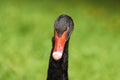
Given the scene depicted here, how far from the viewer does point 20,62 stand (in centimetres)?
807

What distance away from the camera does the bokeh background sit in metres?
8.00

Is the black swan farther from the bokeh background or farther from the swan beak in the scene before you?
the bokeh background

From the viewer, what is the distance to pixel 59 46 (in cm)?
527

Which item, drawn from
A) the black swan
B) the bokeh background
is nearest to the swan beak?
the black swan

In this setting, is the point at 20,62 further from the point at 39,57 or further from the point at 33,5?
the point at 33,5

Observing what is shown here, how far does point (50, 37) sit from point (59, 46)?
151 inches

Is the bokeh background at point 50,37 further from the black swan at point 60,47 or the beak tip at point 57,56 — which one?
the beak tip at point 57,56

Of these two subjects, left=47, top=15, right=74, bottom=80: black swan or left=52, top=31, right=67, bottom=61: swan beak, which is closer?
left=52, top=31, right=67, bottom=61: swan beak

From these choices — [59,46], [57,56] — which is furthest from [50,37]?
[57,56]

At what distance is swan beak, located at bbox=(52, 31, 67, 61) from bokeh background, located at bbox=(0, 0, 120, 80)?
2191 mm

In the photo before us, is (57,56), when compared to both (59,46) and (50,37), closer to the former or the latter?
(59,46)

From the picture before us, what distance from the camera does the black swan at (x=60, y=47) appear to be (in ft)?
17.2

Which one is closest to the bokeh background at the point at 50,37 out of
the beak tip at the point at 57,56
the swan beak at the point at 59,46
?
the swan beak at the point at 59,46

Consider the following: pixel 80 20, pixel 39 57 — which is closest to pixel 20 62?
pixel 39 57
